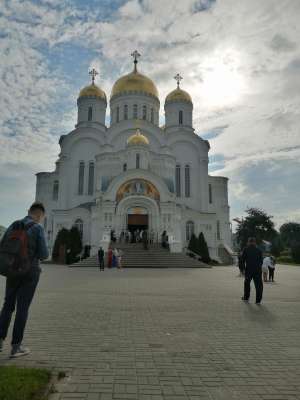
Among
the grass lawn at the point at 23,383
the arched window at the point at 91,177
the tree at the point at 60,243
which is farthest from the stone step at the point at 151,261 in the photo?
the grass lawn at the point at 23,383

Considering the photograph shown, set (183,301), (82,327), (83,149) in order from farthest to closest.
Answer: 1. (83,149)
2. (183,301)
3. (82,327)

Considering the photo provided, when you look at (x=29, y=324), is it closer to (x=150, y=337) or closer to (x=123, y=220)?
(x=150, y=337)

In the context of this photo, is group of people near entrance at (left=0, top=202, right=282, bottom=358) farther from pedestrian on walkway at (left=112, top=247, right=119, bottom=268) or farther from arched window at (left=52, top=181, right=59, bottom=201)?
arched window at (left=52, top=181, right=59, bottom=201)

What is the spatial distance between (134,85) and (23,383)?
40943 millimetres

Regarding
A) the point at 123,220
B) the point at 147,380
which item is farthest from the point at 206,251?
the point at 147,380

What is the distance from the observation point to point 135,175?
A: 31250 mm

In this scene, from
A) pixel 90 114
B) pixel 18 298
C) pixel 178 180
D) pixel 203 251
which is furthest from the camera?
pixel 90 114

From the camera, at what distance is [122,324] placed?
566cm

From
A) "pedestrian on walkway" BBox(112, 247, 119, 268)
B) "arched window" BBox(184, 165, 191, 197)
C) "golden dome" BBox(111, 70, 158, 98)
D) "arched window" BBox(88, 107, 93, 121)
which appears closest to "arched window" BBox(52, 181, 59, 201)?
"arched window" BBox(88, 107, 93, 121)

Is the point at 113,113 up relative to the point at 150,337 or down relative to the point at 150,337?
up

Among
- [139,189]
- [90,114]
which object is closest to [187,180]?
[139,189]

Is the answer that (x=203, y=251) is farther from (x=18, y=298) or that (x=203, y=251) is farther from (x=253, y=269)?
(x=18, y=298)

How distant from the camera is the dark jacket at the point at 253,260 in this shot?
837cm

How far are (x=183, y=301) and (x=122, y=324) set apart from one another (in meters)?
2.82
